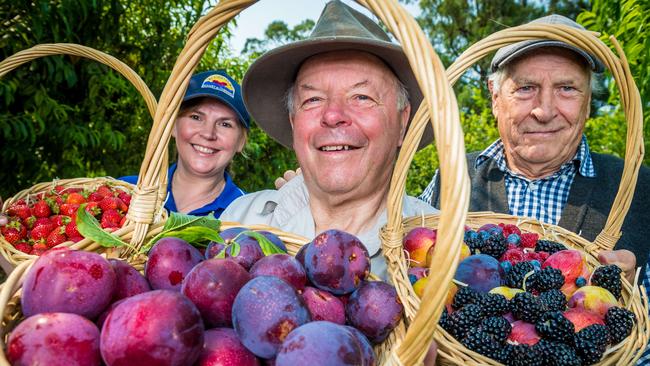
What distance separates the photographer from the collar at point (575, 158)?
7.11 ft

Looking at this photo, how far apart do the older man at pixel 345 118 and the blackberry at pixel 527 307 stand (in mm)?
547

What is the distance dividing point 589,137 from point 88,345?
5.53m

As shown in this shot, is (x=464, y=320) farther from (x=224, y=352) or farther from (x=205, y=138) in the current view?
(x=205, y=138)

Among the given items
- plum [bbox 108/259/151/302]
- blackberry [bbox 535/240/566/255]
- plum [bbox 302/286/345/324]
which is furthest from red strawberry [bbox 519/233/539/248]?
plum [bbox 108/259/151/302]

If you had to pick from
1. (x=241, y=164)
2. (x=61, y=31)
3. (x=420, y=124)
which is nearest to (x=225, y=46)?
(x=241, y=164)

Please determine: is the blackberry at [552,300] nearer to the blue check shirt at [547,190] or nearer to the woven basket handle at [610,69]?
the woven basket handle at [610,69]

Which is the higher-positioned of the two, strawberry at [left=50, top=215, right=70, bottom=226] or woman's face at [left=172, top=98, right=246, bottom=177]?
woman's face at [left=172, top=98, right=246, bottom=177]

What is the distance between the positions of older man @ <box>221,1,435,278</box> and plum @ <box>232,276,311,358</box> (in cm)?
85

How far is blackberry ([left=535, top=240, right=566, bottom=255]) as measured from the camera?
147 centimetres

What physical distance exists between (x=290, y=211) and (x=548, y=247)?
36.6 inches

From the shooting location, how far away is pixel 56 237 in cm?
208

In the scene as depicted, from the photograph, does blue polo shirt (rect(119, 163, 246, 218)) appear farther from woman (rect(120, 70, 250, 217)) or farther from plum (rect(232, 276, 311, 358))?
plum (rect(232, 276, 311, 358))

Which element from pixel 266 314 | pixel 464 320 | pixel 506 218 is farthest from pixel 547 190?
pixel 266 314

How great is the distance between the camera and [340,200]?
1.75 m
